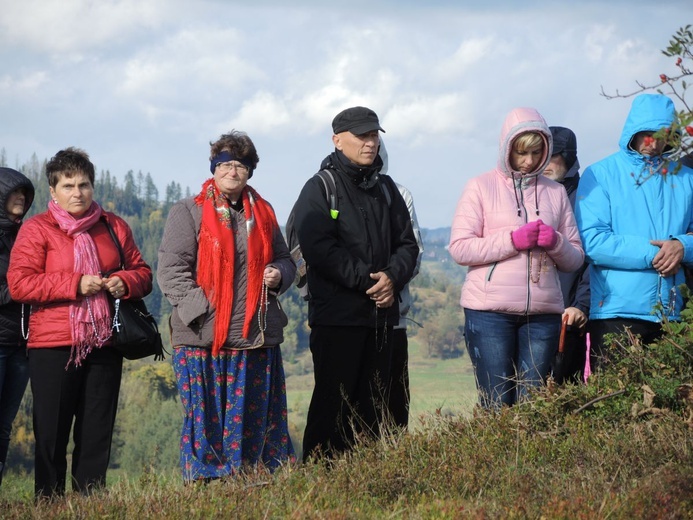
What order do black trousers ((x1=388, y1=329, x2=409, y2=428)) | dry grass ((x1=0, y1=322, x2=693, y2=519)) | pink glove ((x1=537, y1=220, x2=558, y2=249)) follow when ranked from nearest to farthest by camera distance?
dry grass ((x1=0, y1=322, x2=693, y2=519)) → pink glove ((x1=537, y1=220, x2=558, y2=249)) → black trousers ((x1=388, y1=329, x2=409, y2=428))

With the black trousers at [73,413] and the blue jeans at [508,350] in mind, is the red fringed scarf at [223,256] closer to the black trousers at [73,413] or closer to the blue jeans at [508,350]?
the black trousers at [73,413]

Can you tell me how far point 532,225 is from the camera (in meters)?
6.16

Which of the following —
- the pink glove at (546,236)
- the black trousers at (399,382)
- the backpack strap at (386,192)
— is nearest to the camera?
the pink glove at (546,236)

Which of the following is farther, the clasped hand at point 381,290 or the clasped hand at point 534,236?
the clasped hand at point 381,290

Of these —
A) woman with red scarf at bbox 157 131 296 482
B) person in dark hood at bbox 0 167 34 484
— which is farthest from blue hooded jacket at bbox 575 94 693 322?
person in dark hood at bbox 0 167 34 484

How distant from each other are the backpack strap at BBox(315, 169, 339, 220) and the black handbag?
1385 mm

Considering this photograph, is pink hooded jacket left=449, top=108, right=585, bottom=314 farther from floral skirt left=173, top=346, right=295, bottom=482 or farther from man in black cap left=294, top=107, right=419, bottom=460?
floral skirt left=173, top=346, right=295, bottom=482

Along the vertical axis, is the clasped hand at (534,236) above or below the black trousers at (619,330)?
above

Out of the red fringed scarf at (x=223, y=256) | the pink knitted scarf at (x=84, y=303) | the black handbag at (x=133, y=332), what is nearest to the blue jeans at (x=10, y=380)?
the pink knitted scarf at (x=84, y=303)

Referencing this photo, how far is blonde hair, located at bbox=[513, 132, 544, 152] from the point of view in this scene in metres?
6.39

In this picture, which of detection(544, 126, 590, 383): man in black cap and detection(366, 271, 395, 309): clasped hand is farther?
detection(544, 126, 590, 383): man in black cap

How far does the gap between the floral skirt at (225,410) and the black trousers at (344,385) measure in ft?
0.93

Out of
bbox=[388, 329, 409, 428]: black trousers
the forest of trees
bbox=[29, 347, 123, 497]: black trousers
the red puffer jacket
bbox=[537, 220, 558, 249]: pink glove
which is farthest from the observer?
the forest of trees

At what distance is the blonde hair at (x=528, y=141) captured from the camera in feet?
21.0
